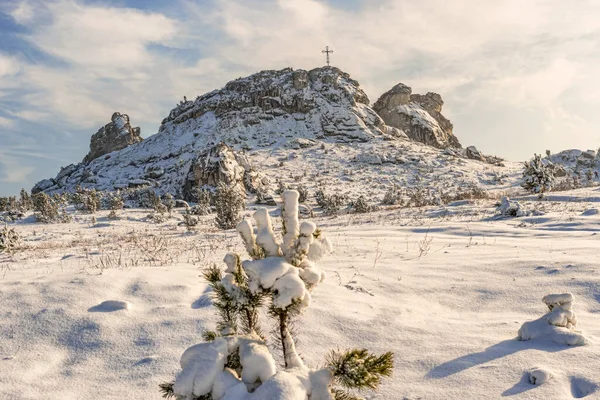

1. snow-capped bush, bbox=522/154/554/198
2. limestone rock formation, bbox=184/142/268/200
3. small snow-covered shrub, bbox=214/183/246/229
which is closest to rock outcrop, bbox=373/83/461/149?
limestone rock formation, bbox=184/142/268/200

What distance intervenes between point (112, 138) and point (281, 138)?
31600 mm

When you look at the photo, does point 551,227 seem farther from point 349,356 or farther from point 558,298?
point 349,356

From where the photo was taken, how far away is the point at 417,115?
206ft

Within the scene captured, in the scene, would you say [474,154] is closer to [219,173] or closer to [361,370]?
[219,173]

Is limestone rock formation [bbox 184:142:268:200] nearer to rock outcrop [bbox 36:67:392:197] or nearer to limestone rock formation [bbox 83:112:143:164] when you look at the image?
rock outcrop [bbox 36:67:392:197]

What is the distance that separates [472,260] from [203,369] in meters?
4.56

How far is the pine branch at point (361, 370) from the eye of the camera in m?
1.42

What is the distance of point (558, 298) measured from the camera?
295cm

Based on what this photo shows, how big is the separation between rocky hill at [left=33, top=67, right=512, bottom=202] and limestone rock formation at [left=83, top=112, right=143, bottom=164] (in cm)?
20

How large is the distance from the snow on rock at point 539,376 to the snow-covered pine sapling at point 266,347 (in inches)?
51.4

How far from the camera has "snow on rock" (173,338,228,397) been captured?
1378 millimetres

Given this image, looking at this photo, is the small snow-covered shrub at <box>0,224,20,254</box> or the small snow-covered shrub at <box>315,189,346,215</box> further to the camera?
the small snow-covered shrub at <box>315,189,346,215</box>

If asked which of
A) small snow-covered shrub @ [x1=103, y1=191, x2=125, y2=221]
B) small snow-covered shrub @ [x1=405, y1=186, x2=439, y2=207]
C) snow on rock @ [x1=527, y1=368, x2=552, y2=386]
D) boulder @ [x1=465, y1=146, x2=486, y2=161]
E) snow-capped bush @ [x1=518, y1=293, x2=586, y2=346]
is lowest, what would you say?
snow on rock @ [x1=527, y1=368, x2=552, y2=386]

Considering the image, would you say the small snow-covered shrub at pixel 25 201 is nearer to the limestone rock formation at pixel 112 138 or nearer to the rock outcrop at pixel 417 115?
the limestone rock formation at pixel 112 138
